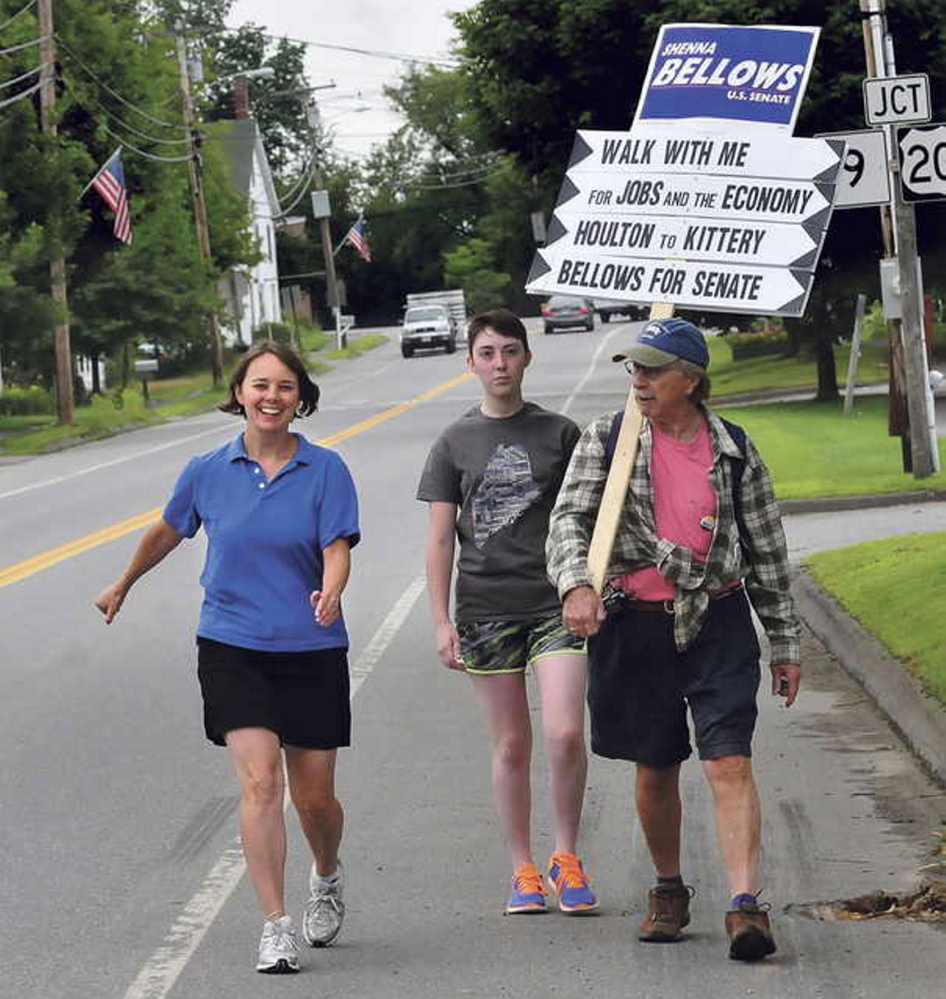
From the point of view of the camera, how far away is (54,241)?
44219 millimetres

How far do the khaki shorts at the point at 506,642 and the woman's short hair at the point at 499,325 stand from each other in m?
0.89

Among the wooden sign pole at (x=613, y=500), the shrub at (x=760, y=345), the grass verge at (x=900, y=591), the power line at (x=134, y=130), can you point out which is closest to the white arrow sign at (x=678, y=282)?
the wooden sign pole at (x=613, y=500)

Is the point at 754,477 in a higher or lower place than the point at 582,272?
lower

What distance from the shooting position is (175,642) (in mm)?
14945

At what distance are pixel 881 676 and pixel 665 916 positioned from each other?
5.13m

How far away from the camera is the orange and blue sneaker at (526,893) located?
24.3 ft

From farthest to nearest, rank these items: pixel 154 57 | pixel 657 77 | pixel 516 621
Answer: pixel 154 57, pixel 657 77, pixel 516 621

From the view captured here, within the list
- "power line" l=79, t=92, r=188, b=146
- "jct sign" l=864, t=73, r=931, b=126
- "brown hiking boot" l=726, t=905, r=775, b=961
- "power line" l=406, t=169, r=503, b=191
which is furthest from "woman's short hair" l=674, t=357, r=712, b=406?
"power line" l=406, t=169, r=503, b=191

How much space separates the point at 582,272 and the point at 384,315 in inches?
4763

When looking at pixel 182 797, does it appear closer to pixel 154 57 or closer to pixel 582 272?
pixel 582 272

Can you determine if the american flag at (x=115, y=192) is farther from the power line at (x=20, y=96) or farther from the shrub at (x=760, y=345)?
the shrub at (x=760, y=345)

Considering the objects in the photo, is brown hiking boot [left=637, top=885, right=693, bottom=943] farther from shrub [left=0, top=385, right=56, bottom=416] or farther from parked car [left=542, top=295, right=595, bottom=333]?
parked car [left=542, top=295, right=595, bottom=333]

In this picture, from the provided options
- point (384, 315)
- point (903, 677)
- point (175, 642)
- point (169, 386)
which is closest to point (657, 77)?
point (903, 677)

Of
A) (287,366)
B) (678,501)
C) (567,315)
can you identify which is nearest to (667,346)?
(678,501)
